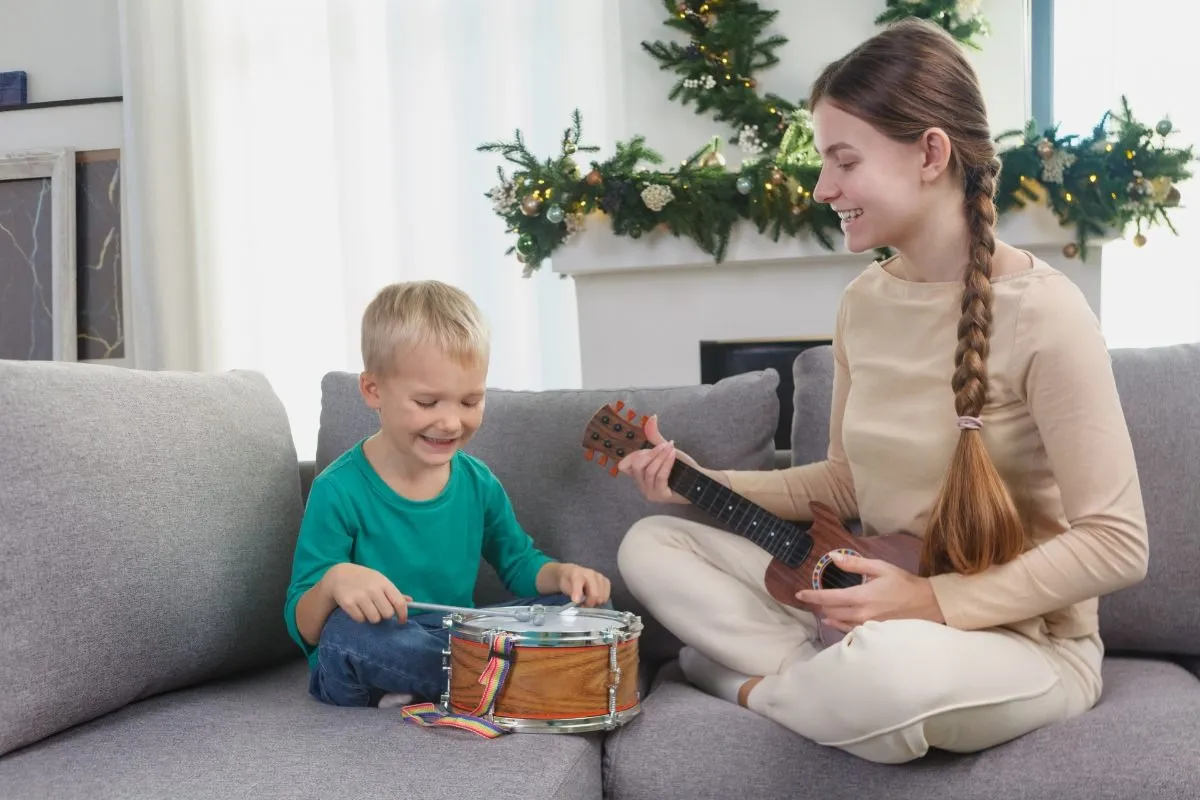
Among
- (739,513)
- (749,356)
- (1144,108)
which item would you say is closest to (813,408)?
(739,513)

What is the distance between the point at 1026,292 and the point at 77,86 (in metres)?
4.58

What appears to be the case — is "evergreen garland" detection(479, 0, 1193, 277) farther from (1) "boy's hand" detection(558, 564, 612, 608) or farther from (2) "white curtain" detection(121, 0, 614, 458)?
(1) "boy's hand" detection(558, 564, 612, 608)

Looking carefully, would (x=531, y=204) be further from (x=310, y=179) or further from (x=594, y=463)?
(x=594, y=463)

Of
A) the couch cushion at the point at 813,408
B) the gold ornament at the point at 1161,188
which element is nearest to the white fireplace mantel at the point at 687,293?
the gold ornament at the point at 1161,188

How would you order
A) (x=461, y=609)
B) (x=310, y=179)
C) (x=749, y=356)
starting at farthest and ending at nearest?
1. (x=310, y=179)
2. (x=749, y=356)
3. (x=461, y=609)

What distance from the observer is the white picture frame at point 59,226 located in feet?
15.6

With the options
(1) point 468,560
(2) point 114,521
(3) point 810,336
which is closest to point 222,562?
(2) point 114,521

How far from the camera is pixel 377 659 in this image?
153cm

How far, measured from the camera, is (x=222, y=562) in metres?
1.69

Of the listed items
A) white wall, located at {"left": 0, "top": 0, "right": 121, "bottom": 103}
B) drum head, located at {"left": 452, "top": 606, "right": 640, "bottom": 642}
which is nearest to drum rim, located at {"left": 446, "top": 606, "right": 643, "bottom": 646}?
drum head, located at {"left": 452, "top": 606, "right": 640, "bottom": 642}

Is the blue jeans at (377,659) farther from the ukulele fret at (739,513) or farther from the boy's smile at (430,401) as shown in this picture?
the ukulele fret at (739,513)

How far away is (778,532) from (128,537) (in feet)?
3.02

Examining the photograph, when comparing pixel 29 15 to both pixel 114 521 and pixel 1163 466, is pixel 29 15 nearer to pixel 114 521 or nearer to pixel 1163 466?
pixel 114 521

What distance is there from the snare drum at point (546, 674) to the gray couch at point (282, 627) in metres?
0.04
